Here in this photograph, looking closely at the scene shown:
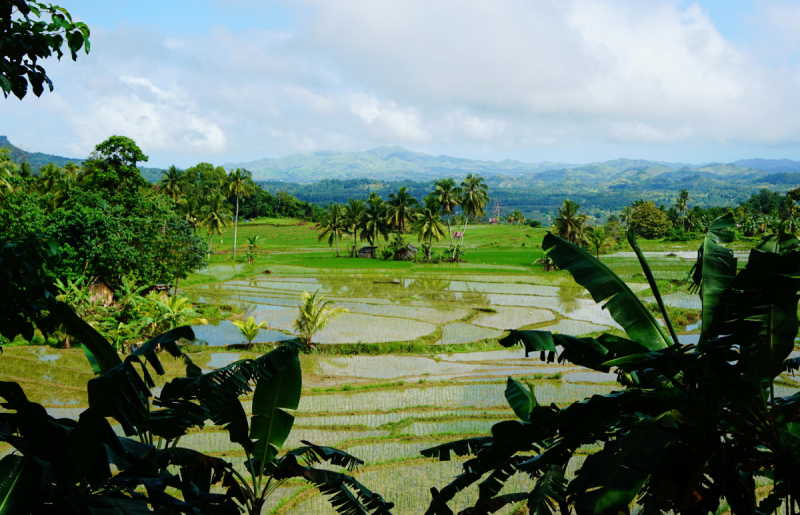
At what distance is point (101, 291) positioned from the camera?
20.1 m

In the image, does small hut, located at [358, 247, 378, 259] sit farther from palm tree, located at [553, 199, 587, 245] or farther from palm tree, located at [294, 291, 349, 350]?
palm tree, located at [294, 291, 349, 350]

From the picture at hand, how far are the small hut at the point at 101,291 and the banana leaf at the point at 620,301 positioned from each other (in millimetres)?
20201

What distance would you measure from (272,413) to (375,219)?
40.3 m

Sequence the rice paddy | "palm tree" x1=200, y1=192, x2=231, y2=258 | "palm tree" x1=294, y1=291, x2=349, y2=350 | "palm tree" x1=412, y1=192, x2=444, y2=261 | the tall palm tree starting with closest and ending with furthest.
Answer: the rice paddy, "palm tree" x1=294, y1=291, x2=349, y2=350, "palm tree" x1=200, y1=192, x2=231, y2=258, "palm tree" x1=412, y1=192, x2=444, y2=261, the tall palm tree

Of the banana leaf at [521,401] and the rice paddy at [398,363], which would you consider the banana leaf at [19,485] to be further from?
the rice paddy at [398,363]

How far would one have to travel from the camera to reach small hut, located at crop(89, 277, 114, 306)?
19547 millimetres

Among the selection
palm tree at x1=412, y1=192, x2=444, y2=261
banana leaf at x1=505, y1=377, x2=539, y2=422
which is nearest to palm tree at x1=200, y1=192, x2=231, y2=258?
palm tree at x1=412, y1=192, x2=444, y2=261

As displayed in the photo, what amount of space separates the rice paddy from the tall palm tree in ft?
34.4

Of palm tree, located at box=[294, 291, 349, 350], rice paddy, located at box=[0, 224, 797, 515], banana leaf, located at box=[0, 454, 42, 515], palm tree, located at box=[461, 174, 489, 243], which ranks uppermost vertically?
palm tree, located at box=[461, 174, 489, 243]

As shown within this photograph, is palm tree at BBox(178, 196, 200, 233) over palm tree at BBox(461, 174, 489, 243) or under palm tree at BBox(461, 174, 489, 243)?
under

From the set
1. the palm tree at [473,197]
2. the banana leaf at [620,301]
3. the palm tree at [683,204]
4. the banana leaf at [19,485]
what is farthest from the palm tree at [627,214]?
the banana leaf at [19,485]

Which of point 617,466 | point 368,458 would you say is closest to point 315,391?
point 368,458

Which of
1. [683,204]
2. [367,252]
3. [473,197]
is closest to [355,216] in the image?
[367,252]

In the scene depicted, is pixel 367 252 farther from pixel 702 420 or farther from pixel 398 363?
pixel 702 420
